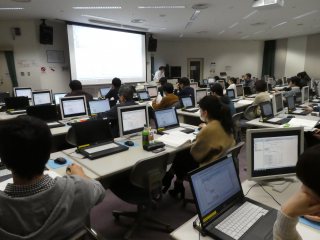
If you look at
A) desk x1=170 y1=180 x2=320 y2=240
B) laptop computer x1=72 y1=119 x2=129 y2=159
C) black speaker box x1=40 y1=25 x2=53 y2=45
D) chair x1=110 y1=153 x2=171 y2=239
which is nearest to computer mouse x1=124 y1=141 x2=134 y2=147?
laptop computer x1=72 y1=119 x2=129 y2=159

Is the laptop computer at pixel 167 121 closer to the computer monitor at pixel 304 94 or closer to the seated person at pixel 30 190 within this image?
the seated person at pixel 30 190

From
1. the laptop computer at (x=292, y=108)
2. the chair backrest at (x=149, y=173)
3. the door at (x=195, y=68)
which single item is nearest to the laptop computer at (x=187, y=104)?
the laptop computer at (x=292, y=108)

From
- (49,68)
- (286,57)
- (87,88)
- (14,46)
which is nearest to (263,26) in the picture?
(286,57)

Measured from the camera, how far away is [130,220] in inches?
101

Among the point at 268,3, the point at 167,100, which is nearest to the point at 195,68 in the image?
the point at 268,3

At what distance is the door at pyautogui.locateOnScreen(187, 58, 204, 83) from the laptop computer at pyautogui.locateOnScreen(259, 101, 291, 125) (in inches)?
381

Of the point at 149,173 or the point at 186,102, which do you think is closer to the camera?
the point at 149,173

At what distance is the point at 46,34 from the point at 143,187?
6.87 metres

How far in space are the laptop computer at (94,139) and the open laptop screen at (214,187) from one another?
52.6 inches

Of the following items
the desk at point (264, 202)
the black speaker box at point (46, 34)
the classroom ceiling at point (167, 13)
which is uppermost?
the classroom ceiling at point (167, 13)

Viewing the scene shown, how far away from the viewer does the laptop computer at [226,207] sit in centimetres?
121

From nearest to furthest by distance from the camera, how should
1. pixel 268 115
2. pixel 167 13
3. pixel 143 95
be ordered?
pixel 268 115 → pixel 143 95 → pixel 167 13

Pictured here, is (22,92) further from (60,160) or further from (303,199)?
(303,199)

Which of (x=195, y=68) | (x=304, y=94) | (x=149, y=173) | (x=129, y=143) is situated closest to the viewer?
(x=149, y=173)
